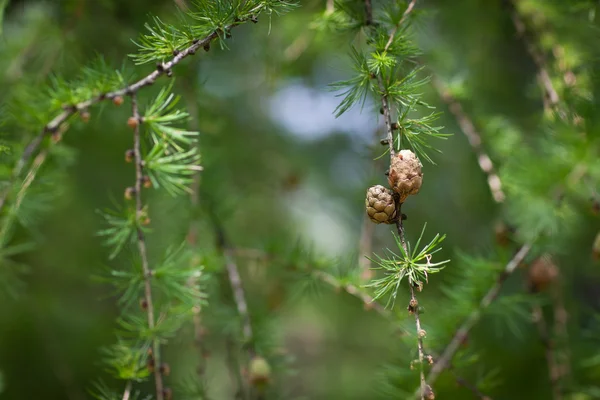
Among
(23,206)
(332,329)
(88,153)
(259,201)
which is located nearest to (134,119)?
(23,206)

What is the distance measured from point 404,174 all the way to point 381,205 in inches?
1.7

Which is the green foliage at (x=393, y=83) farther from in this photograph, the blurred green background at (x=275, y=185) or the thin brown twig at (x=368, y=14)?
the blurred green background at (x=275, y=185)

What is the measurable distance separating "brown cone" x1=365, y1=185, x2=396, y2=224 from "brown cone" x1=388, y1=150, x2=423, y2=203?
0.01 metres

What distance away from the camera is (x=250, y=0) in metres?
0.62

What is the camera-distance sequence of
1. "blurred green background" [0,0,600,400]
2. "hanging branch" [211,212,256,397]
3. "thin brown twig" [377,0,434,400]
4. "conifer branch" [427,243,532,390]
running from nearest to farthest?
1. "thin brown twig" [377,0,434,400]
2. "conifer branch" [427,243,532,390]
3. "hanging branch" [211,212,256,397]
4. "blurred green background" [0,0,600,400]

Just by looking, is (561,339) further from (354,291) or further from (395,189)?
(395,189)

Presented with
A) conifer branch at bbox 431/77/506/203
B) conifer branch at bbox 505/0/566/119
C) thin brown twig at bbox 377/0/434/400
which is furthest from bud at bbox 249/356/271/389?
→ conifer branch at bbox 505/0/566/119

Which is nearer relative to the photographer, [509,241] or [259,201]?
[509,241]

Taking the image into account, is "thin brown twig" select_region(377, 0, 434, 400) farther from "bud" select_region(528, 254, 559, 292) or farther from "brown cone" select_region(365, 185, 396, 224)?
"bud" select_region(528, 254, 559, 292)

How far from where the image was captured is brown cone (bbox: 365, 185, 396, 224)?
0.58 meters

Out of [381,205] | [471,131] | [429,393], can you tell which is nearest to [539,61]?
[471,131]

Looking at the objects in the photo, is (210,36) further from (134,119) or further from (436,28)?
(436,28)

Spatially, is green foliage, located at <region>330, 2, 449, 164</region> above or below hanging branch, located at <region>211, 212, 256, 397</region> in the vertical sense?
above

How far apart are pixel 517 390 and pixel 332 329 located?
1.19 metres
